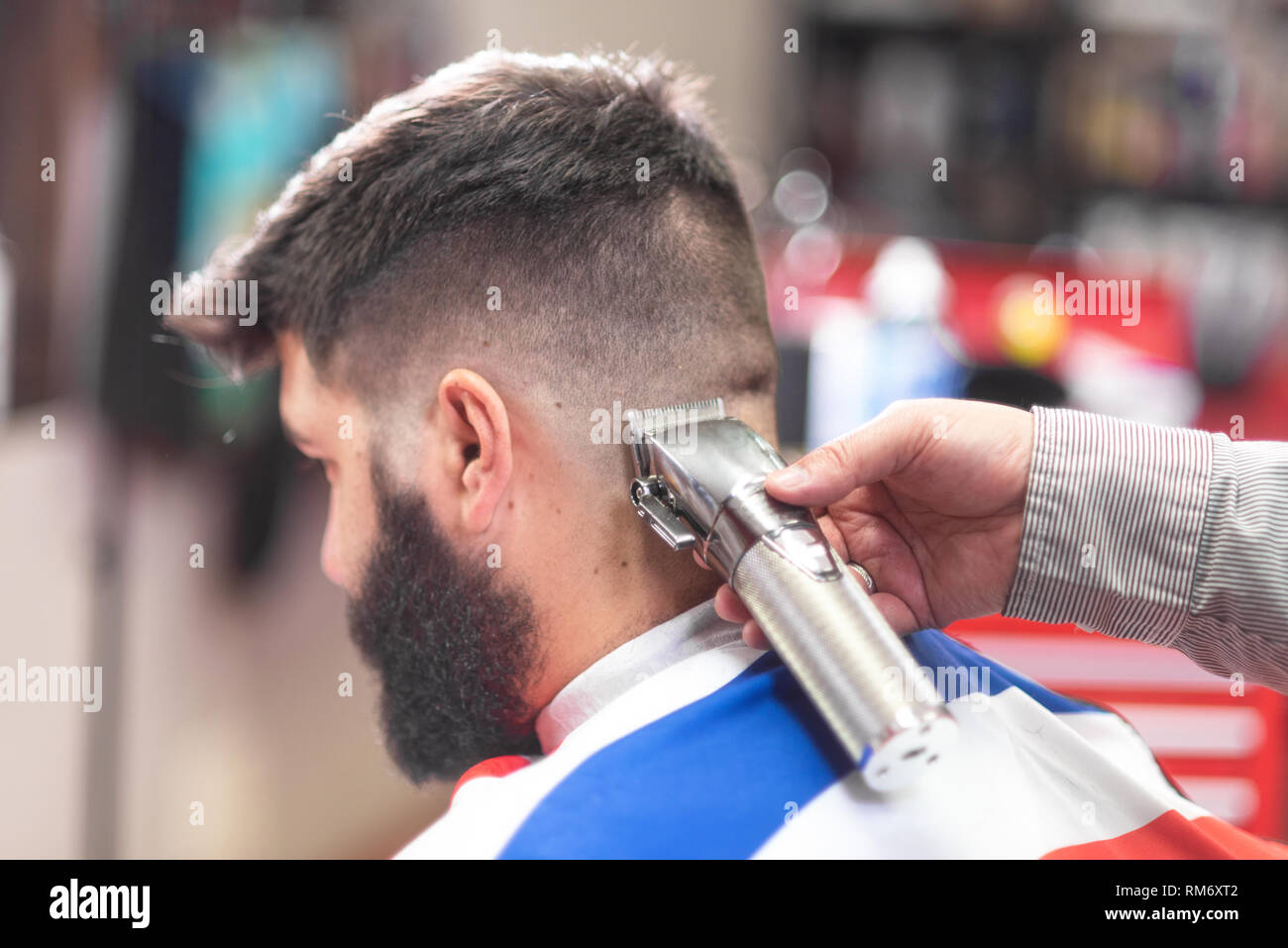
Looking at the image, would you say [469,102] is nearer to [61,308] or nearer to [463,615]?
[463,615]

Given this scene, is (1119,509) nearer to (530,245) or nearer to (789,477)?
(789,477)

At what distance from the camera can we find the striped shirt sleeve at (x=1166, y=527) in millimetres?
953

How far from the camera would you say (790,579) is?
2.60ft

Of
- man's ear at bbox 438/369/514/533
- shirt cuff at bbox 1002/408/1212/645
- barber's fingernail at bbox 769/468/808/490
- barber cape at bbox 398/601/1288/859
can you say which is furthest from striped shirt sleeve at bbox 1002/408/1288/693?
man's ear at bbox 438/369/514/533

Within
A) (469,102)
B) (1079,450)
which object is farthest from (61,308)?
(1079,450)

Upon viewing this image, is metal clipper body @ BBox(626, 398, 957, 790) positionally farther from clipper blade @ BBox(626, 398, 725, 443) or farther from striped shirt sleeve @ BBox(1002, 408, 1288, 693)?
striped shirt sleeve @ BBox(1002, 408, 1288, 693)

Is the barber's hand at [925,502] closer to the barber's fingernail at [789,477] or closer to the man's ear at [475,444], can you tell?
the barber's fingernail at [789,477]

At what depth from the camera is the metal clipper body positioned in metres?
0.72

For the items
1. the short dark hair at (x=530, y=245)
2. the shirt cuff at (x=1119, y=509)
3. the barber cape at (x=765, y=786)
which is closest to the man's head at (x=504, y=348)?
the short dark hair at (x=530, y=245)

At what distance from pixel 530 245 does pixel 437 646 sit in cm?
40

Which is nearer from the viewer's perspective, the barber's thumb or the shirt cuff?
the barber's thumb

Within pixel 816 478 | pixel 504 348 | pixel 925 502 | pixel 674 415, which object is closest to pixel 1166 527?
pixel 925 502

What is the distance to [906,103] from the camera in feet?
13.2
